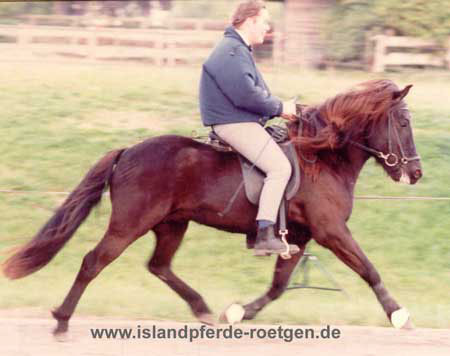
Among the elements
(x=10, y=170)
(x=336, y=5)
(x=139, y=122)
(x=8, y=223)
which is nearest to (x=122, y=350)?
(x=8, y=223)

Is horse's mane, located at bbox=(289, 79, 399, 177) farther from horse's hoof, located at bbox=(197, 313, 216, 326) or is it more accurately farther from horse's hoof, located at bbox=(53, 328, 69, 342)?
horse's hoof, located at bbox=(53, 328, 69, 342)

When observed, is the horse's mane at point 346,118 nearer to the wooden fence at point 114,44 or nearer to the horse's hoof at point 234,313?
the horse's hoof at point 234,313

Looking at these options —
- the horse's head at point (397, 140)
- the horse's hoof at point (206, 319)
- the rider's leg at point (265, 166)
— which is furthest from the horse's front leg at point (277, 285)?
the horse's head at point (397, 140)

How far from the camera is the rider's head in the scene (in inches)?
271

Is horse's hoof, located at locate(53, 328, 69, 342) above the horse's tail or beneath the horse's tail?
beneath

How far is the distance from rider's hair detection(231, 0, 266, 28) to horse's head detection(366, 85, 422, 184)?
3.97ft

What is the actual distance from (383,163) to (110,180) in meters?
2.09

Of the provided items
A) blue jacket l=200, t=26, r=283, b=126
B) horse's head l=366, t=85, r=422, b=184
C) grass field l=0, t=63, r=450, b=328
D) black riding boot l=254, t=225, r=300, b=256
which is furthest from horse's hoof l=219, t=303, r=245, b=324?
horse's head l=366, t=85, r=422, b=184

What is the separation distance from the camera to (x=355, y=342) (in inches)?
270

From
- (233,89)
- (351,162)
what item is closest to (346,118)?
(351,162)

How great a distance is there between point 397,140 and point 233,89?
131 centimetres

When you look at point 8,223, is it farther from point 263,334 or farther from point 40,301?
point 263,334

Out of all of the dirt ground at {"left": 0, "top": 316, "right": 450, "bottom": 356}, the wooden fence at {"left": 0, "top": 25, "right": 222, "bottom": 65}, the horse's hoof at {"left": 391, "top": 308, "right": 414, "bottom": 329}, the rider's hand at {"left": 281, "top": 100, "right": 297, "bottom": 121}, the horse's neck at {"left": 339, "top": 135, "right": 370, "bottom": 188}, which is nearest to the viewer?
the dirt ground at {"left": 0, "top": 316, "right": 450, "bottom": 356}

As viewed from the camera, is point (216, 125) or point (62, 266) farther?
point (62, 266)
